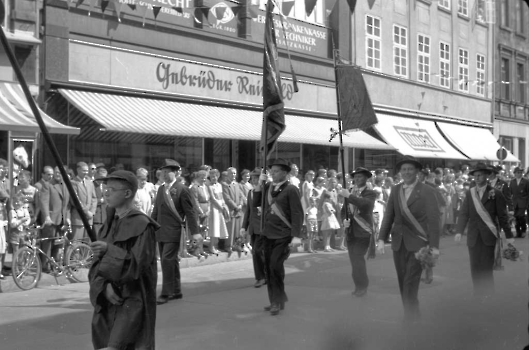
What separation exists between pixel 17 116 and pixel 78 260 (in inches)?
122

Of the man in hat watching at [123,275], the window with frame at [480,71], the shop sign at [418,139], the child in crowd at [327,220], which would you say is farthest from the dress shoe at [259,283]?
the window with frame at [480,71]

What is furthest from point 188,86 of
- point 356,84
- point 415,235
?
point 415,235

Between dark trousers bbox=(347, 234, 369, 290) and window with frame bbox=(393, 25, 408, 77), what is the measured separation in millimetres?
20481

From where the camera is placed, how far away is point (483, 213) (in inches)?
400

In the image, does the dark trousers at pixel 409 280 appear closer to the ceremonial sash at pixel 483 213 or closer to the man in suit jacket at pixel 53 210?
the ceremonial sash at pixel 483 213

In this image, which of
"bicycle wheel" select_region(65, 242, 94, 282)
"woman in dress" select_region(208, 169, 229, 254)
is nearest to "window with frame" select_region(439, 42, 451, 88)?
"woman in dress" select_region(208, 169, 229, 254)

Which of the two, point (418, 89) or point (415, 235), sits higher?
point (418, 89)

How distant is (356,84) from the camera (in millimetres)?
11148

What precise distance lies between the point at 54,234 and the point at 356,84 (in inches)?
217

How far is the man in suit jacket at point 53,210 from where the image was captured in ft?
40.9

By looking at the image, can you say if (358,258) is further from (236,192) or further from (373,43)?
(373,43)

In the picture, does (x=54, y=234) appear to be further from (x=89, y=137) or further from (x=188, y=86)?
(x=188, y=86)

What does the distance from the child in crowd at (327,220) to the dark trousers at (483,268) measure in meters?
7.33

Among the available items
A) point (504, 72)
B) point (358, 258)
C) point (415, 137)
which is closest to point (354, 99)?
point (358, 258)
